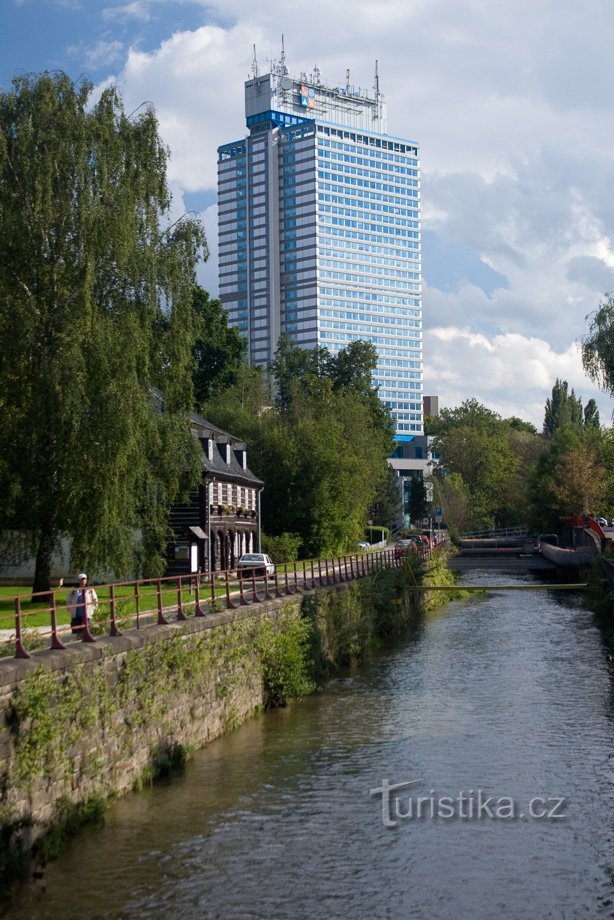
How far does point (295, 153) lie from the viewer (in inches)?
7697

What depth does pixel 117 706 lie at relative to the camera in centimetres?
1620

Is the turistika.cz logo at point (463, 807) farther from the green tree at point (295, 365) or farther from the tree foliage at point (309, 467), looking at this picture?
the green tree at point (295, 365)

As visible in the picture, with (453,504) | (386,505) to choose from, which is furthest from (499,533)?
(386,505)

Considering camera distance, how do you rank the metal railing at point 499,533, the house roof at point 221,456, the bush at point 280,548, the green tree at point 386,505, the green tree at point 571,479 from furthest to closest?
1. the metal railing at point 499,533
2. the green tree at point 386,505
3. the green tree at point 571,479
4. the bush at point 280,548
5. the house roof at point 221,456

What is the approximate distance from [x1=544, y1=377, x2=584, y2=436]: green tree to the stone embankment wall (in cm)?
10245

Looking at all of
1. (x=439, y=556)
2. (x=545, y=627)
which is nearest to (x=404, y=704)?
(x=545, y=627)

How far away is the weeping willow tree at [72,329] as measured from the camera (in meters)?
26.0

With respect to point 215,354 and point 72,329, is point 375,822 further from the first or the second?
point 215,354

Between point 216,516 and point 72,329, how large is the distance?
2348cm

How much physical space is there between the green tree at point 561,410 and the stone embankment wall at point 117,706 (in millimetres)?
102446

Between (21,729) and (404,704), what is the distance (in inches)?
510

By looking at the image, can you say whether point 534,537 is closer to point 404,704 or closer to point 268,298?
point 404,704

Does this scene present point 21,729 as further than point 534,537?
No

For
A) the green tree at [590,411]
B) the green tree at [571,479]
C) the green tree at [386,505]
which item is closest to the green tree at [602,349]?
the green tree at [571,479]
